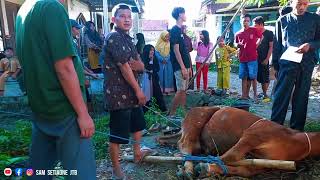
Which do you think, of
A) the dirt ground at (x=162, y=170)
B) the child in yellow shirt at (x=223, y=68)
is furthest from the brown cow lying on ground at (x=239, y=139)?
the child in yellow shirt at (x=223, y=68)

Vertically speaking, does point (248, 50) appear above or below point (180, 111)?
above

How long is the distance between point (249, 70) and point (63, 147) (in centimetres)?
646

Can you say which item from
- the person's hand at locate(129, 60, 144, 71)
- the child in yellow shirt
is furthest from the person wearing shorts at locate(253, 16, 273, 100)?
the person's hand at locate(129, 60, 144, 71)

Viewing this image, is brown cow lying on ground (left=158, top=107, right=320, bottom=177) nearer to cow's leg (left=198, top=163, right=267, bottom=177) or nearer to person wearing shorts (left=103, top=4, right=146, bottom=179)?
cow's leg (left=198, top=163, right=267, bottom=177)

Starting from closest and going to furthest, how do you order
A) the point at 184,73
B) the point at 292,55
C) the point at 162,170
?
the point at 162,170, the point at 292,55, the point at 184,73

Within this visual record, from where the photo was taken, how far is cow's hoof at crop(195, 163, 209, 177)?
130 inches

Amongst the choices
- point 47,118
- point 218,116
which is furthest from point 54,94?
point 218,116

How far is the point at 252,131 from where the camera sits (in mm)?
3375

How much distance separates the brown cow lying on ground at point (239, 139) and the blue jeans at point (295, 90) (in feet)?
3.48

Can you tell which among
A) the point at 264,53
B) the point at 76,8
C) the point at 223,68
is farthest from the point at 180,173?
the point at 76,8

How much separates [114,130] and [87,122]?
1398 millimetres

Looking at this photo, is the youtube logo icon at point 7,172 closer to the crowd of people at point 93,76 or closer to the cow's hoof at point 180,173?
the crowd of people at point 93,76

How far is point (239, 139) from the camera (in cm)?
362

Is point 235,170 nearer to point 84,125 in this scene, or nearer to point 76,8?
point 84,125
